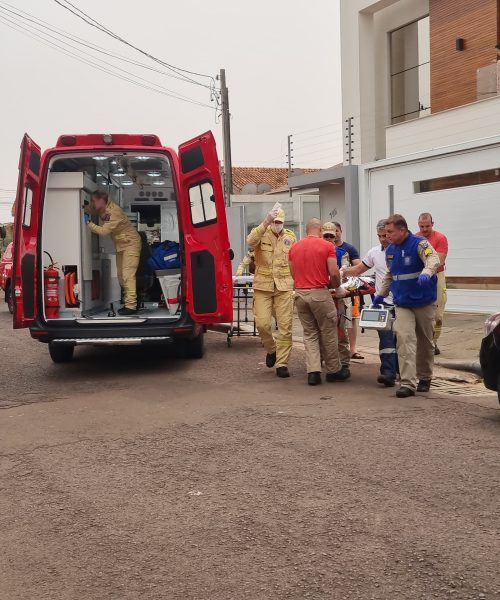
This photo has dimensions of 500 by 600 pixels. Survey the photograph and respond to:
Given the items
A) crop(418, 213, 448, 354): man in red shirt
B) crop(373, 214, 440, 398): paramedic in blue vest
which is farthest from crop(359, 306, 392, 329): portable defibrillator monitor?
crop(418, 213, 448, 354): man in red shirt

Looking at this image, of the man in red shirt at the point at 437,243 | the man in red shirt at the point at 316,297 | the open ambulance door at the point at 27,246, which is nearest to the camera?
the man in red shirt at the point at 316,297

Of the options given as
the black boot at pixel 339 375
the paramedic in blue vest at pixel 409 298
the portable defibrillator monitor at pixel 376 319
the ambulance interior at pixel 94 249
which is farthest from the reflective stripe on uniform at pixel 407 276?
the ambulance interior at pixel 94 249

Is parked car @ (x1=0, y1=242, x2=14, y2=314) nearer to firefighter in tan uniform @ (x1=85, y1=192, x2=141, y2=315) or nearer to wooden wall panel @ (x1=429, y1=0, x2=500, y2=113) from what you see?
firefighter in tan uniform @ (x1=85, y1=192, x2=141, y2=315)

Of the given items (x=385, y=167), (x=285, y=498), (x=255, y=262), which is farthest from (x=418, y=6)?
(x=285, y=498)

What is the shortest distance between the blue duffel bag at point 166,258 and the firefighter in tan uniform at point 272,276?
160 cm

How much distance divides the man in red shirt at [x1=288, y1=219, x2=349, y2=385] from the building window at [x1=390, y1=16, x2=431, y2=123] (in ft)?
54.0

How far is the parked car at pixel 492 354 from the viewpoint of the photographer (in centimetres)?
629

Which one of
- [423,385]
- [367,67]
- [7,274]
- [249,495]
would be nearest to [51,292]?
[423,385]

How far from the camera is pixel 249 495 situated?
449cm

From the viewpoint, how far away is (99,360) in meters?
10.5

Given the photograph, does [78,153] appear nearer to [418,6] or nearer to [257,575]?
[257,575]

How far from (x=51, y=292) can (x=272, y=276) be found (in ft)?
8.61

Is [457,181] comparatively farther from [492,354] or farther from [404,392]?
[492,354]

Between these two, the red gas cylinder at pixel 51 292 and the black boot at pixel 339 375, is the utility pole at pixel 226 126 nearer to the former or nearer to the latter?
the red gas cylinder at pixel 51 292
